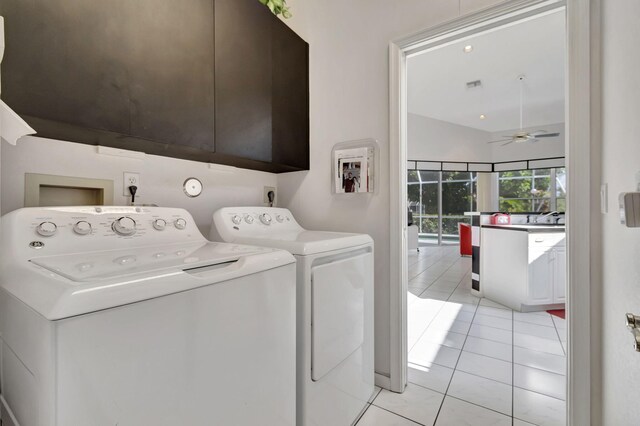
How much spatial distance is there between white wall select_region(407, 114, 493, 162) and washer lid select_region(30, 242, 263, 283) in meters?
6.79

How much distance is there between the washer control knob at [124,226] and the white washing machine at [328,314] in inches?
16.3

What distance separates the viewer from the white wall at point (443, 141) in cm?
704

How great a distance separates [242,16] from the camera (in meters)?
1.54

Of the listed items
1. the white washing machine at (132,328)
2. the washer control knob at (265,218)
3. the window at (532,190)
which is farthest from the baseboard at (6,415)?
the window at (532,190)

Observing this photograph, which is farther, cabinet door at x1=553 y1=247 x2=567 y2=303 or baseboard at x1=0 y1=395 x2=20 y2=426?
cabinet door at x1=553 y1=247 x2=567 y2=303

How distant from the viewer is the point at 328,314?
1.23m

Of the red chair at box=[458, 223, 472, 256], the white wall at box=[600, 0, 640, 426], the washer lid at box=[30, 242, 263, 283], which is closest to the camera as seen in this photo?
the washer lid at box=[30, 242, 263, 283]

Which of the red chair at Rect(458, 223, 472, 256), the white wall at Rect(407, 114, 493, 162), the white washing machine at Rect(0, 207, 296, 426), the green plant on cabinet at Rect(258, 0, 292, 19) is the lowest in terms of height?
the red chair at Rect(458, 223, 472, 256)

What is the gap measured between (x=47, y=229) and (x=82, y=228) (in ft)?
0.29

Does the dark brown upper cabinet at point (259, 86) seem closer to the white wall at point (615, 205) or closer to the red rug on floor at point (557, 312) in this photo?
the white wall at point (615, 205)

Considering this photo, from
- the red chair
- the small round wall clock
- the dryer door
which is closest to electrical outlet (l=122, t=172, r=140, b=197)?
the small round wall clock

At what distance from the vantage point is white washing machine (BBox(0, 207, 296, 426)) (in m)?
0.55

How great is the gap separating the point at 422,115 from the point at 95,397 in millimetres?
7547

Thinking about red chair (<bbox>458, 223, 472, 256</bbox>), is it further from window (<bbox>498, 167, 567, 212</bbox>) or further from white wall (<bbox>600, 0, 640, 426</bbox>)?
white wall (<bbox>600, 0, 640, 426</bbox>)
